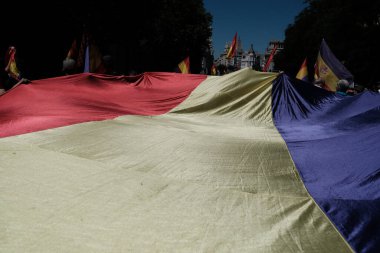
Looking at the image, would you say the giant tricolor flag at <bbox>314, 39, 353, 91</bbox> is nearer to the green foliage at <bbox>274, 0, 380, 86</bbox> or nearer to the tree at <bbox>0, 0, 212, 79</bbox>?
the tree at <bbox>0, 0, 212, 79</bbox>

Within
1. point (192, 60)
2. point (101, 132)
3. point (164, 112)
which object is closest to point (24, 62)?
point (164, 112)

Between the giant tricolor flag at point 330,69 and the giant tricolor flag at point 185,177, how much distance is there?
180 inches

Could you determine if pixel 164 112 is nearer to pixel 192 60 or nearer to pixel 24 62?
pixel 24 62

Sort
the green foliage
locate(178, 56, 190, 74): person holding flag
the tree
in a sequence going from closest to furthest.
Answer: locate(178, 56, 190, 74): person holding flag
the tree
the green foliage

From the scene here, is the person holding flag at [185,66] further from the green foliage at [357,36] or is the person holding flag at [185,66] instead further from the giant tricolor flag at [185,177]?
the green foliage at [357,36]

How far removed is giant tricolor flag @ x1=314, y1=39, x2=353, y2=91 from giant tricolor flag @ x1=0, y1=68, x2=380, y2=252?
458 cm

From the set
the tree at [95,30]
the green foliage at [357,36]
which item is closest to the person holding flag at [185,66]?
the tree at [95,30]

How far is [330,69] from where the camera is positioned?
930 centimetres

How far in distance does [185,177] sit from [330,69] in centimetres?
784

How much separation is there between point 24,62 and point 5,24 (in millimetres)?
1975

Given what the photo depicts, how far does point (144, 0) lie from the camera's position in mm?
22656

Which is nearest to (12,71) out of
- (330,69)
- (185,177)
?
(185,177)

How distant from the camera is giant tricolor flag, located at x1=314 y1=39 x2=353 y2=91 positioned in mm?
8969

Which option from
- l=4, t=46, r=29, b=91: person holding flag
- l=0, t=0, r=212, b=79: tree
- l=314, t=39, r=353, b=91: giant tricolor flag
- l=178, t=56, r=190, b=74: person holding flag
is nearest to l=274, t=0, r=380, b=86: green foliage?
l=178, t=56, r=190, b=74: person holding flag
